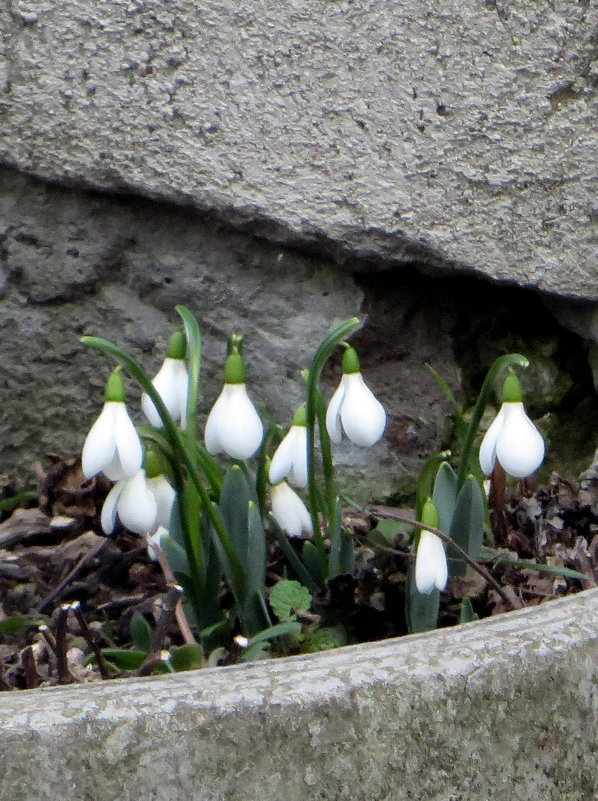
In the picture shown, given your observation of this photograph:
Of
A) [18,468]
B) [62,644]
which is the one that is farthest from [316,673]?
[18,468]

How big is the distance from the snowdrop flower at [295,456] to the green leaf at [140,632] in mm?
244

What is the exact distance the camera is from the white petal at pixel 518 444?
1312 mm

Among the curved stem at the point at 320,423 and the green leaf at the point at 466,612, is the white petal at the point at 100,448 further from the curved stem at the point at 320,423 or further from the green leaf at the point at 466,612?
the green leaf at the point at 466,612

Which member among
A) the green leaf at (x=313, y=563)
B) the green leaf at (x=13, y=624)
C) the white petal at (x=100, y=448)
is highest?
the white petal at (x=100, y=448)

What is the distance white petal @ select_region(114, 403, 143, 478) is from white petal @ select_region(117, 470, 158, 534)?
0.04 meters

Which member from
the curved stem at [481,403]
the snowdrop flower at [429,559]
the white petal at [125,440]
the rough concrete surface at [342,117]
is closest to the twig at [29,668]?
the white petal at [125,440]

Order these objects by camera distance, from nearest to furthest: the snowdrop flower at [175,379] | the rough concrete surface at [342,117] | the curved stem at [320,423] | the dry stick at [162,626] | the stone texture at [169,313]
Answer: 1. the dry stick at [162,626]
2. the curved stem at [320,423]
3. the snowdrop flower at [175,379]
4. the rough concrete surface at [342,117]
5. the stone texture at [169,313]

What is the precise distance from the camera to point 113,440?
1.27 meters

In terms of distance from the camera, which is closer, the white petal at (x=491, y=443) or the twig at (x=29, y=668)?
the twig at (x=29, y=668)

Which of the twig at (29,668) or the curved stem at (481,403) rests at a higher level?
the curved stem at (481,403)

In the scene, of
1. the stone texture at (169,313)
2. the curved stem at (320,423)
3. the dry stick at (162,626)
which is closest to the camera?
the dry stick at (162,626)

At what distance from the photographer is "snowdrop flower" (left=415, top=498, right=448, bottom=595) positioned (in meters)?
1.25

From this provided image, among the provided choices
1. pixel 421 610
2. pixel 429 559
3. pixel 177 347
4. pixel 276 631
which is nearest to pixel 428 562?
pixel 429 559

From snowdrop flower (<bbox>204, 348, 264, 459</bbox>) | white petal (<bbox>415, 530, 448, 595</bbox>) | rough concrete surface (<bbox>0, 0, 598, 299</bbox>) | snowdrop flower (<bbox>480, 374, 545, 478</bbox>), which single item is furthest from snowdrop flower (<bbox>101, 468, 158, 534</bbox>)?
rough concrete surface (<bbox>0, 0, 598, 299</bbox>)
